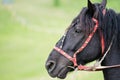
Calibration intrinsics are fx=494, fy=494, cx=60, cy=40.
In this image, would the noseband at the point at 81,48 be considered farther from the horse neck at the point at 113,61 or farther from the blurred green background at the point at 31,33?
the blurred green background at the point at 31,33

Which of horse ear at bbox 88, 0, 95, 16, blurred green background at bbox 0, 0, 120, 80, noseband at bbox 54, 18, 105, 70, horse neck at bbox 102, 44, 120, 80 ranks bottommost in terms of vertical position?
blurred green background at bbox 0, 0, 120, 80

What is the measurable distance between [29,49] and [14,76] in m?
2.01

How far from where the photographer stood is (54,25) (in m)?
14.5

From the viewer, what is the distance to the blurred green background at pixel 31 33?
34.6ft

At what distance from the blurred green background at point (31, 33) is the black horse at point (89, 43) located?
14.1 ft

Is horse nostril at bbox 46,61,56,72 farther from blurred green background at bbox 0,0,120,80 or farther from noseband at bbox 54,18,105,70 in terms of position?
blurred green background at bbox 0,0,120,80

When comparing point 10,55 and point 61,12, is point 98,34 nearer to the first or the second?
point 10,55

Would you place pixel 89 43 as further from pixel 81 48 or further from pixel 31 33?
pixel 31 33

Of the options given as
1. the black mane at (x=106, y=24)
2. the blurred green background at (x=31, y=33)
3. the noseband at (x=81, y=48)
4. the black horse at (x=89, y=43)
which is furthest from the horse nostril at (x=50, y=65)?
the blurred green background at (x=31, y=33)

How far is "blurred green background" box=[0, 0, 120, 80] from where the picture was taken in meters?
10.5

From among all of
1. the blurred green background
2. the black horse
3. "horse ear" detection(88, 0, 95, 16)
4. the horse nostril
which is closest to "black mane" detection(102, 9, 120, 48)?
the black horse

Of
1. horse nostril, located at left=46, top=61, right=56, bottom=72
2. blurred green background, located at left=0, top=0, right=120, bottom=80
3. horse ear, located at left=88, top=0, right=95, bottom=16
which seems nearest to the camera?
horse ear, located at left=88, top=0, right=95, bottom=16

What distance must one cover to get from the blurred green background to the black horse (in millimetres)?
4308

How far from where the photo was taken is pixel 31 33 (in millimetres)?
13938
